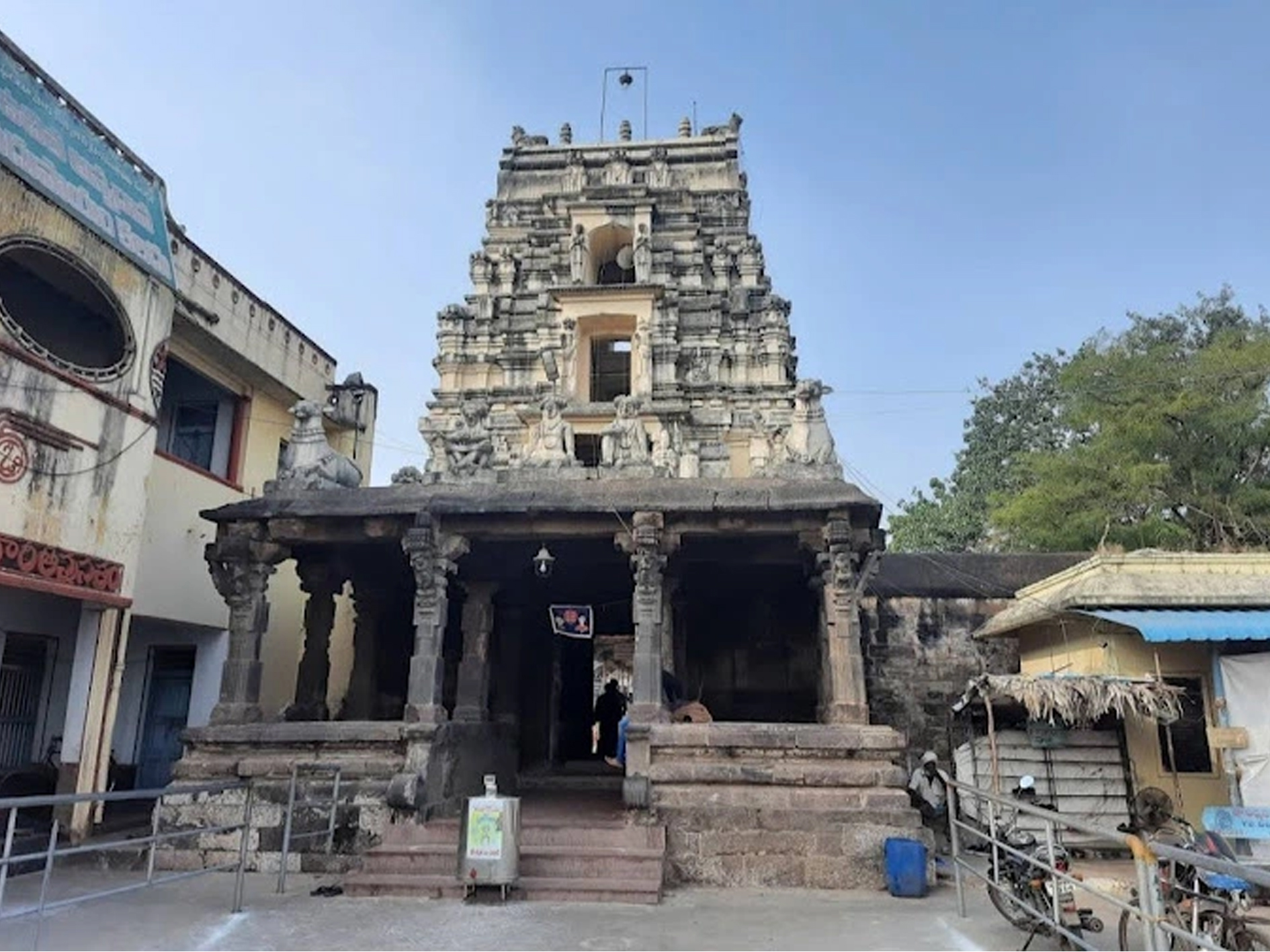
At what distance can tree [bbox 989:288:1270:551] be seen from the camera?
57.2ft

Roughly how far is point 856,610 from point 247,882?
6737mm

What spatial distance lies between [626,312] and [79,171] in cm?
994

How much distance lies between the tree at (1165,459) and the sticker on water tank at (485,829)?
45.2ft

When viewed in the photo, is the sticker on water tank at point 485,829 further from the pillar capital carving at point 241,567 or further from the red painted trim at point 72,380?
the red painted trim at point 72,380

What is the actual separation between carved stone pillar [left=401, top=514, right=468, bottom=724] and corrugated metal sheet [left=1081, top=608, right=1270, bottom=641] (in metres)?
7.94

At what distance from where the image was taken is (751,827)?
8.43 m

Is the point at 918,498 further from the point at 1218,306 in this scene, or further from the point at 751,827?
the point at 751,827

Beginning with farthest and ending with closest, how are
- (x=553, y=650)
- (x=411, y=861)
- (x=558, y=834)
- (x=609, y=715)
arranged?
(x=609, y=715) < (x=553, y=650) < (x=558, y=834) < (x=411, y=861)

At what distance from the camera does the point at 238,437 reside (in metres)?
14.9

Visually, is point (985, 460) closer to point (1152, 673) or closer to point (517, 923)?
point (1152, 673)

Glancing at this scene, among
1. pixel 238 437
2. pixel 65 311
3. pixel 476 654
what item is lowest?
pixel 476 654

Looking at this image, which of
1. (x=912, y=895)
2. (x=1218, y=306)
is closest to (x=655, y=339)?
(x=912, y=895)

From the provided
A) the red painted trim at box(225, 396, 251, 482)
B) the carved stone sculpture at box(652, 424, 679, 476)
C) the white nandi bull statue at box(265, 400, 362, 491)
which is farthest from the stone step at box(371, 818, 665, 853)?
the red painted trim at box(225, 396, 251, 482)

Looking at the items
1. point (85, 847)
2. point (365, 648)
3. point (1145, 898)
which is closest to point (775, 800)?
point (1145, 898)
